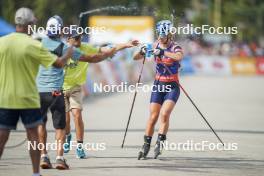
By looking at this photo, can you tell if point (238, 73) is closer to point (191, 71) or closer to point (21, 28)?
point (191, 71)

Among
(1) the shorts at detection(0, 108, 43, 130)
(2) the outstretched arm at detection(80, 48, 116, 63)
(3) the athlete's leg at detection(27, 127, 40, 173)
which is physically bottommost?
(3) the athlete's leg at detection(27, 127, 40, 173)

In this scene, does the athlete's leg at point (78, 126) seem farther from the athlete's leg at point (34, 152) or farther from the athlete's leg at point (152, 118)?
the athlete's leg at point (34, 152)

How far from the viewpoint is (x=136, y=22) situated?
5628 cm

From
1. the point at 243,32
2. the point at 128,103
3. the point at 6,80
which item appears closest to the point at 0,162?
the point at 6,80

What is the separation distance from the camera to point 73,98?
14383 mm

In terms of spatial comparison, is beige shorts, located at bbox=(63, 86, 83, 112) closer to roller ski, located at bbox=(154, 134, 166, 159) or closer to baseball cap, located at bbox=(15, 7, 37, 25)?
roller ski, located at bbox=(154, 134, 166, 159)

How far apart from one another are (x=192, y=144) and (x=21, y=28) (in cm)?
624

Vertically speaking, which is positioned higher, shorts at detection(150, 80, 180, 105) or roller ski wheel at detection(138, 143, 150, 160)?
shorts at detection(150, 80, 180, 105)

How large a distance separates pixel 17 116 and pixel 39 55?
A: 76 cm

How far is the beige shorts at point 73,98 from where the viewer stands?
47.0 feet
